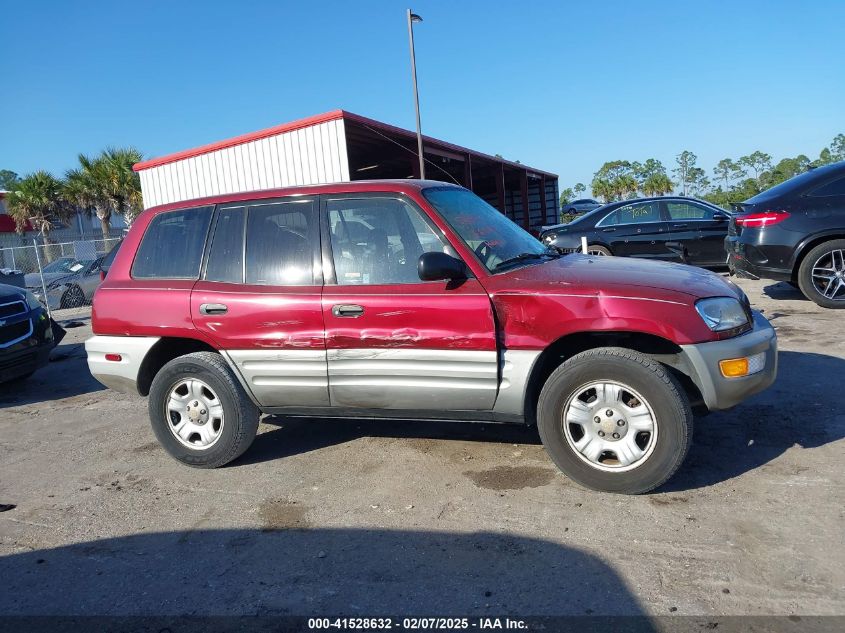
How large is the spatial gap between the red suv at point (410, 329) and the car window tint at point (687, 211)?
297 inches

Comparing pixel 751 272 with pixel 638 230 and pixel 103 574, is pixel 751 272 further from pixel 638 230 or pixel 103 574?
pixel 103 574

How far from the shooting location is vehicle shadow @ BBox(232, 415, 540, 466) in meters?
4.50

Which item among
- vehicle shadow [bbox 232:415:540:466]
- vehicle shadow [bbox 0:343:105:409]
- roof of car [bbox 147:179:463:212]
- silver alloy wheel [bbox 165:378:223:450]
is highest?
roof of car [bbox 147:179:463:212]

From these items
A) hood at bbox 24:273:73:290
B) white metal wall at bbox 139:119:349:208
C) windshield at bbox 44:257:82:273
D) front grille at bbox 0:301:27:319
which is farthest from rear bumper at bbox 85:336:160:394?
windshield at bbox 44:257:82:273

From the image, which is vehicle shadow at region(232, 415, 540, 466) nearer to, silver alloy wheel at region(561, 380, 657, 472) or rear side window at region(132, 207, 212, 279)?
silver alloy wheel at region(561, 380, 657, 472)

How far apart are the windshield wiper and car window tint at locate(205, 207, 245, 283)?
1.69m

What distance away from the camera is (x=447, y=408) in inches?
148

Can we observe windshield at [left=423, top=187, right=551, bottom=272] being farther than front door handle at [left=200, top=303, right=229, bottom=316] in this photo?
No

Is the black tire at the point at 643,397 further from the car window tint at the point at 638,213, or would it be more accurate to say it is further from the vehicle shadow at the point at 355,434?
the car window tint at the point at 638,213

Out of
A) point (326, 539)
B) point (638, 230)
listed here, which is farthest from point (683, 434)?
point (638, 230)

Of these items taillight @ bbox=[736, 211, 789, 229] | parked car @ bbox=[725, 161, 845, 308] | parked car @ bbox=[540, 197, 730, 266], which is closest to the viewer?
parked car @ bbox=[725, 161, 845, 308]

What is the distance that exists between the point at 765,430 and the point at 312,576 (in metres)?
3.11

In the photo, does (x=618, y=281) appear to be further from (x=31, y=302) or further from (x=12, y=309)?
(x=31, y=302)

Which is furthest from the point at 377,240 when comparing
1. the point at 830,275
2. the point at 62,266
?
the point at 62,266
